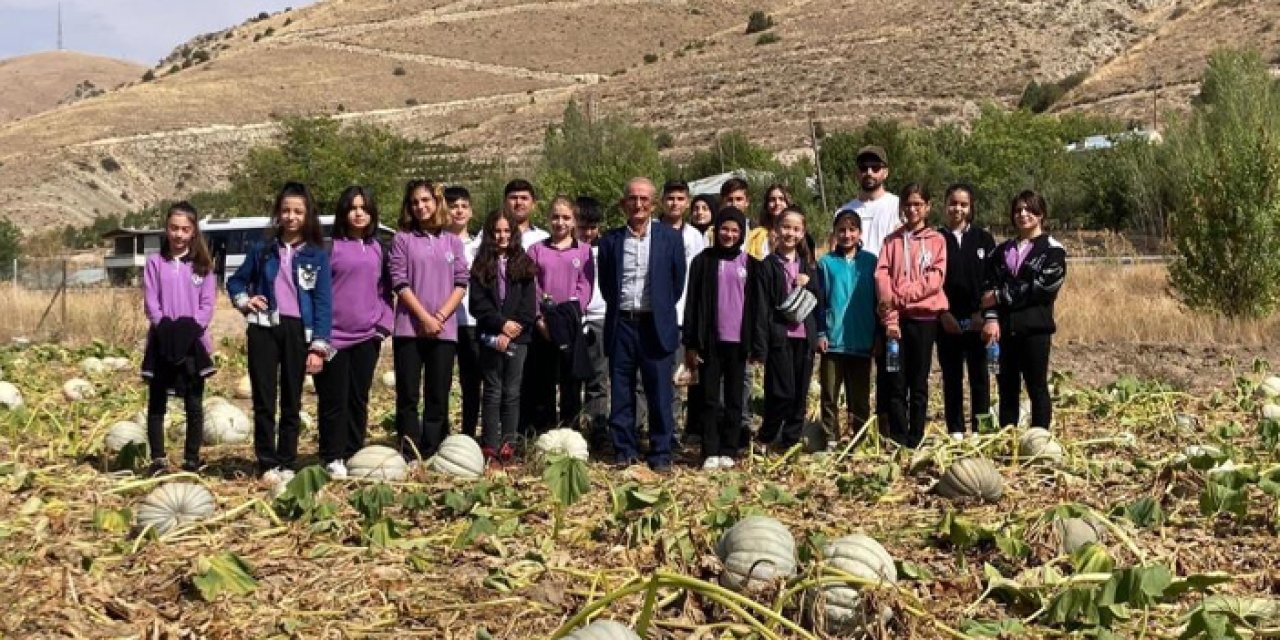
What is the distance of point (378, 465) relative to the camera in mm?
6414

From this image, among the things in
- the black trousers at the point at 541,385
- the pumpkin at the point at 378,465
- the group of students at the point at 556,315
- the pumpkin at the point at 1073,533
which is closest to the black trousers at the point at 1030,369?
the group of students at the point at 556,315

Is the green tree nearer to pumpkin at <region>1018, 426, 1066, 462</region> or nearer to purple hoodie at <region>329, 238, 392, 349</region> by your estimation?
pumpkin at <region>1018, 426, 1066, 462</region>

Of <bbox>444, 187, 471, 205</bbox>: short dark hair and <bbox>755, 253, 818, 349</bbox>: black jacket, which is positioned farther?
<bbox>444, 187, 471, 205</bbox>: short dark hair

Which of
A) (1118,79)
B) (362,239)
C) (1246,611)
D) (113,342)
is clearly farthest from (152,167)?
(1246,611)

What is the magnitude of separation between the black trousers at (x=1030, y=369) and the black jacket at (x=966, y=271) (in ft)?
1.02

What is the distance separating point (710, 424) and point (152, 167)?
237 ft

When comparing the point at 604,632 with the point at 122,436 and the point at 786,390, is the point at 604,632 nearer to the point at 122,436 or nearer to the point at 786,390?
the point at 786,390

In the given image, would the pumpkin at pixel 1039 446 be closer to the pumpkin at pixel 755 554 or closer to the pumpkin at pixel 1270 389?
the pumpkin at pixel 755 554

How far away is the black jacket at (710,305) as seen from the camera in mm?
7469

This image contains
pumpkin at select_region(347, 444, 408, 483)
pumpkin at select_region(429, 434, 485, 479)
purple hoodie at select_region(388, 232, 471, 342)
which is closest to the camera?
pumpkin at select_region(347, 444, 408, 483)

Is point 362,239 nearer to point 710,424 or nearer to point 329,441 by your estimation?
point 329,441

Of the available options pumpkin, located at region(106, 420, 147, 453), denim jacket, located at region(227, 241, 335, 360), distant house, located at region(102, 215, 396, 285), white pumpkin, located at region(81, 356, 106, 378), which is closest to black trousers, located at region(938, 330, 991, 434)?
denim jacket, located at region(227, 241, 335, 360)

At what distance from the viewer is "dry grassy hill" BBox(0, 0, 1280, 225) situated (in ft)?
201

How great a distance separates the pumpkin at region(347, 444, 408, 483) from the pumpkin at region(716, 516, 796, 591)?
2303 mm
